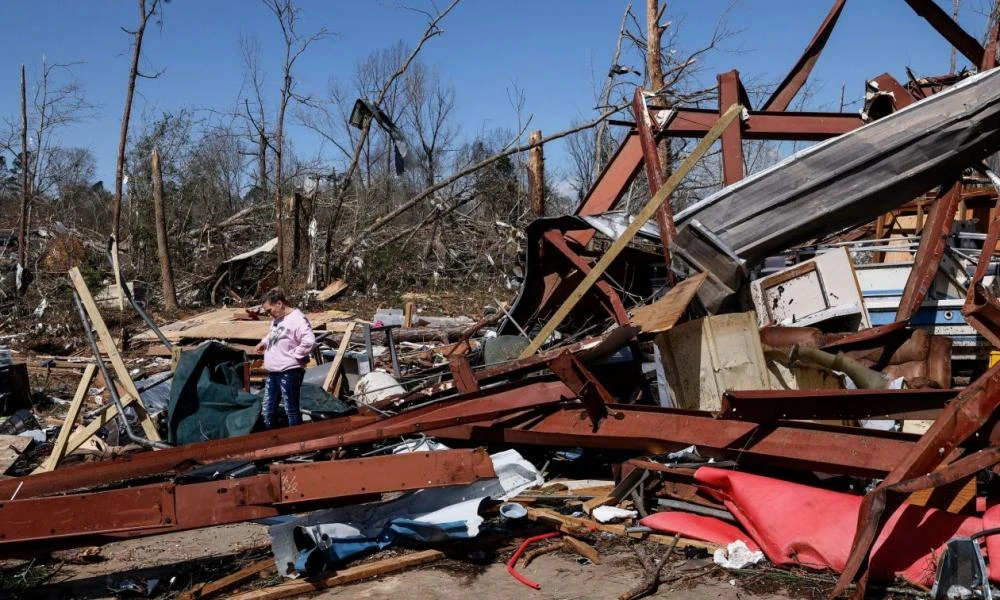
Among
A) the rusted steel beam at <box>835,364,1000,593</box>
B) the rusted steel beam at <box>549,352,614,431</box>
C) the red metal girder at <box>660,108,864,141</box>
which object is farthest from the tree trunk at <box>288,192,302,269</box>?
the rusted steel beam at <box>835,364,1000,593</box>

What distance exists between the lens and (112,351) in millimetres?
6965

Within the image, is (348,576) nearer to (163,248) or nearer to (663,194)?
(663,194)

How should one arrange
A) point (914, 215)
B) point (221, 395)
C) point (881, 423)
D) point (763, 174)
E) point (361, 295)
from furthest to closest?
1. point (361, 295)
2. point (914, 215)
3. point (221, 395)
4. point (763, 174)
5. point (881, 423)

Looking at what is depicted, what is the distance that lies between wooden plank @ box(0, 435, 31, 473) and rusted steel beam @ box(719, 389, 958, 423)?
6.03 m

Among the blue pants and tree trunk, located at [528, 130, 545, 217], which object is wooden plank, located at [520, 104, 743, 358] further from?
tree trunk, located at [528, 130, 545, 217]

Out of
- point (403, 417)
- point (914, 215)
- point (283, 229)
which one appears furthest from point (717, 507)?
point (283, 229)

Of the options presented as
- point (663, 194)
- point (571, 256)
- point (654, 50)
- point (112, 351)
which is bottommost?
point (112, 351)

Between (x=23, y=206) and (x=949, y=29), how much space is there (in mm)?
16665

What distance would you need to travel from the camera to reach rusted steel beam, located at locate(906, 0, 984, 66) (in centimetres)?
752

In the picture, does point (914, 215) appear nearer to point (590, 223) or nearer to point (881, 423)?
point (590, 223)

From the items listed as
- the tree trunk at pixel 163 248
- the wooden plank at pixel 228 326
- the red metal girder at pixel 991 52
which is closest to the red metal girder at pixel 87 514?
the red metal girder at pixel 991 52

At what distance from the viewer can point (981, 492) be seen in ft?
14.8

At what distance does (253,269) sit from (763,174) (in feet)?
47.0

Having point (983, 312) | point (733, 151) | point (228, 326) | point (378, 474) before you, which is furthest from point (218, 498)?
point (228, 326)
